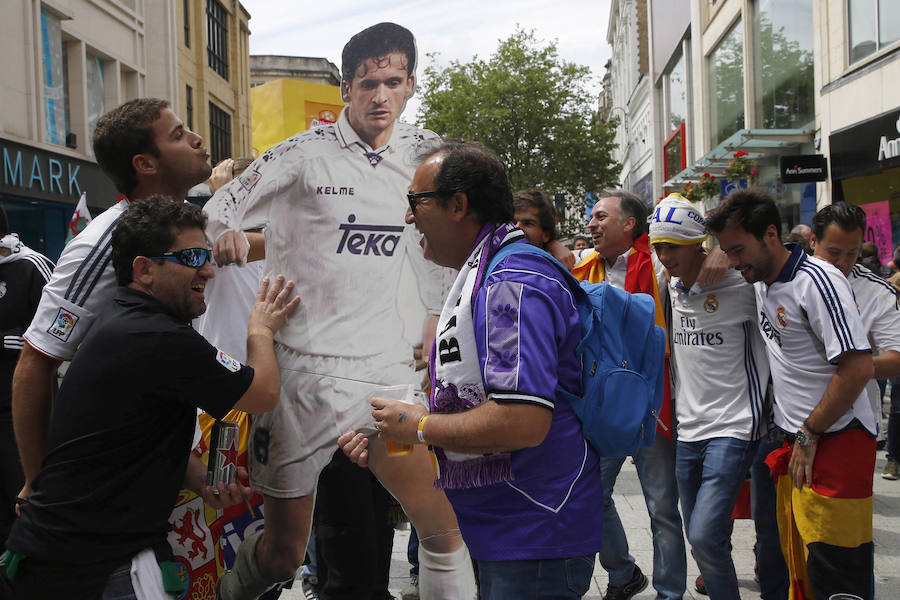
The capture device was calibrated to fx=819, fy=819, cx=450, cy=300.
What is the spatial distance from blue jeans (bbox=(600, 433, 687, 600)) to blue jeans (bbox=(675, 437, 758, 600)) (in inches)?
13.0

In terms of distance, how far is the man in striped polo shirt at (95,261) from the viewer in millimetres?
2822

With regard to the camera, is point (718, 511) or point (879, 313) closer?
point (718, 511)

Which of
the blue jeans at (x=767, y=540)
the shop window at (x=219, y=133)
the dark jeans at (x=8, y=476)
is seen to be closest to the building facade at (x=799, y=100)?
the blue jeans at (x=767, y=540)

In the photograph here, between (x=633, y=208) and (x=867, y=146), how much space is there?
10138 mm

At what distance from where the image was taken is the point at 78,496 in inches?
95.5

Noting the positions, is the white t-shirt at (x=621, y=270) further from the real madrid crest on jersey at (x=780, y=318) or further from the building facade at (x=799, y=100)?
the building facade at (x=799, y=100)

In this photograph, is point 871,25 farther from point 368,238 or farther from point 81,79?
point 81,79

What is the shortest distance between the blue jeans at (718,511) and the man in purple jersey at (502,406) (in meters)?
1.78

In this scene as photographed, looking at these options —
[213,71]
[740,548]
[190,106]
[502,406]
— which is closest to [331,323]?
[502,406]

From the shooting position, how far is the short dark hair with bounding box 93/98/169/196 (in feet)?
10.3

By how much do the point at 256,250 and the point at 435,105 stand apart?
3119 centimetres

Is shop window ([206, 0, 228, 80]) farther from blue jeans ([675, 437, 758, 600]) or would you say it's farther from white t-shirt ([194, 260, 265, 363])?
blue jeans ([675, 437, 758, 600])

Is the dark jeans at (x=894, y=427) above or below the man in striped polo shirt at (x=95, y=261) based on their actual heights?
below

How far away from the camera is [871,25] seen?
13.2 meters
